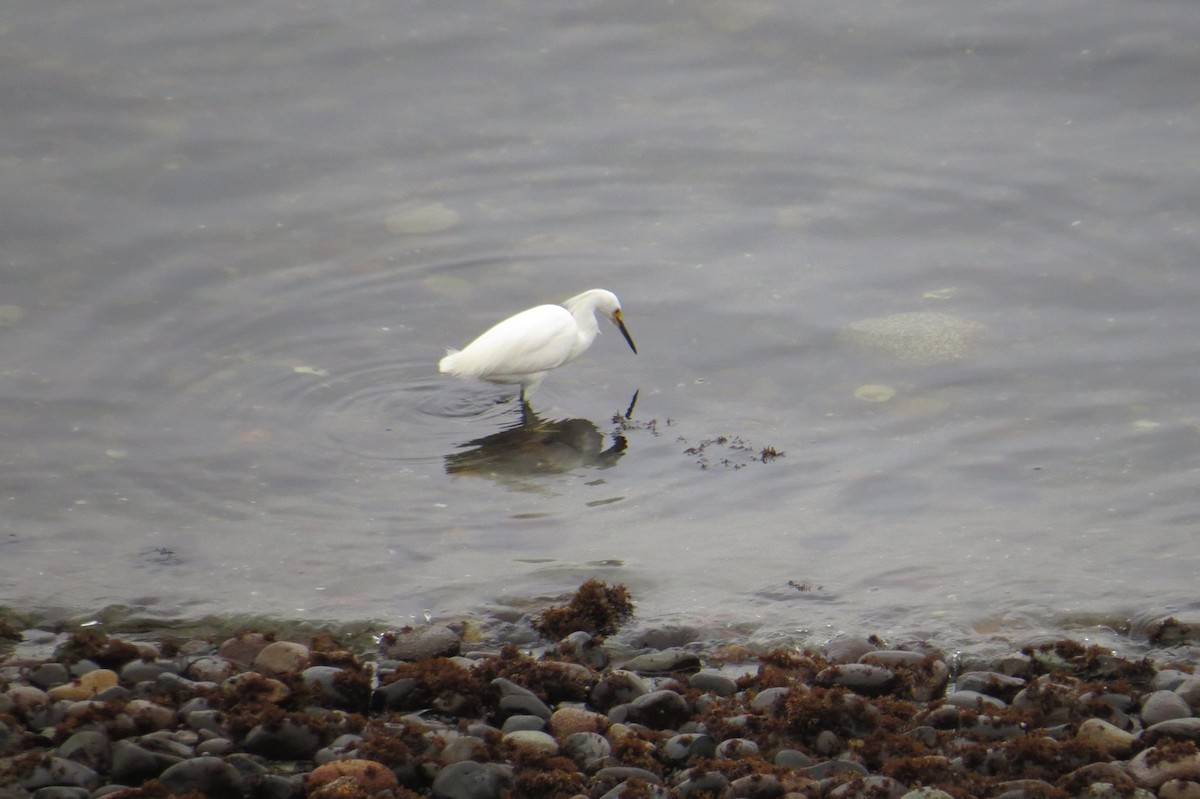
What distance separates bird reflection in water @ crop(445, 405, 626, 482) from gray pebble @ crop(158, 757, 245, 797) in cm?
407

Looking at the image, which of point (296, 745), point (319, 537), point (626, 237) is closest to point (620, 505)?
point (319, 537)

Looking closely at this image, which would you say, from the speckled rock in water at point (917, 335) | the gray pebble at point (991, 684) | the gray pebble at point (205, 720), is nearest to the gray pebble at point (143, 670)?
the gray pebble at point (205, 720)

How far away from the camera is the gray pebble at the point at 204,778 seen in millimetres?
4320

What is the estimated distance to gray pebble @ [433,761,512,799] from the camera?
447 cm

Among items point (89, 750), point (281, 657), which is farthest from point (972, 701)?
point (89, 750)

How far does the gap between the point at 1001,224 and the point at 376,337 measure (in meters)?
5.21

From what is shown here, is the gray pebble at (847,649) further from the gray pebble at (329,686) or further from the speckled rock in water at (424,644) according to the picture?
the gray pebble at (329,686)

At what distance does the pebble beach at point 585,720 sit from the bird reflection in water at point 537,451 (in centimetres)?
246

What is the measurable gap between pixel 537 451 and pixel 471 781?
171 inches

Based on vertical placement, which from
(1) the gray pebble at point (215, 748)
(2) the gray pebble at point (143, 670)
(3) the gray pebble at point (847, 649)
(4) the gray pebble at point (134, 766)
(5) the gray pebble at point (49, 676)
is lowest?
(3) the gray pebble at point (847, 649)

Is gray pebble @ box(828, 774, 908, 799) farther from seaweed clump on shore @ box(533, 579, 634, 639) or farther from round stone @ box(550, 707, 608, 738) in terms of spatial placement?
seaweed clump on shore @ box(533, 579, 634, 639)

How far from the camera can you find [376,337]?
10.1 metres

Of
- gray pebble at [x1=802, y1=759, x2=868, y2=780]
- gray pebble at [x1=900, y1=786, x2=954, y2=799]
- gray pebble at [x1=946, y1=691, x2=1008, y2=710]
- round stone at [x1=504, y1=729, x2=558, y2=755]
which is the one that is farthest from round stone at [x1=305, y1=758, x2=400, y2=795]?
gray pebble at [x1=946, y1=691, x2=1008, y2=710]

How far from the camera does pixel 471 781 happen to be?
14.7 ft
